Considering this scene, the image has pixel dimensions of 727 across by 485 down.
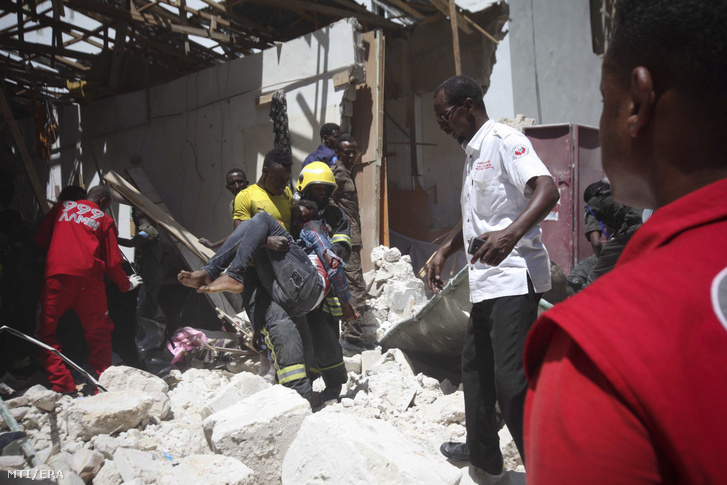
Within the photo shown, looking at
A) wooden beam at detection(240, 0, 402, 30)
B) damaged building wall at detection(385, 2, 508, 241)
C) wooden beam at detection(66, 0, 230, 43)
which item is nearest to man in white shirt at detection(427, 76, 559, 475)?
wooden beam at detection(240, 0, 402, 30)

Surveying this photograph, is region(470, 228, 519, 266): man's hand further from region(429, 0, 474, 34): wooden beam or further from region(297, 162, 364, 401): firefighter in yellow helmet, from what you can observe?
region(429, 0, 474, 34): wooden beam

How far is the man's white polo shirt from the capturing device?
225 centimetres

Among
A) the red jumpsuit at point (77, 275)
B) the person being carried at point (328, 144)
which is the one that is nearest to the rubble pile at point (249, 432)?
the red jumpsuit at point (77, 275)

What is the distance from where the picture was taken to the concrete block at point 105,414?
3.13 m

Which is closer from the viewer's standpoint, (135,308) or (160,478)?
(160,478)

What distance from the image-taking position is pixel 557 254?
7.23 metres

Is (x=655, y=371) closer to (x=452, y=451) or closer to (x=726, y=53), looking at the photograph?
(x=726, y=53)

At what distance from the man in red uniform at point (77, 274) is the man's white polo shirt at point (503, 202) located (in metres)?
3.31

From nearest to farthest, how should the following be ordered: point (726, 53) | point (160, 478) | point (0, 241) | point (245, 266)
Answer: point (726, 53) → point (160, 478) → point (245, 266) → point (0, 241)

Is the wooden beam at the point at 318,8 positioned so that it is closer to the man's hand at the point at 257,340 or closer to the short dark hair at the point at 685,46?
the man's hand at the point at 257,340

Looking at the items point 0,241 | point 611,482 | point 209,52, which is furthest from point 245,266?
point 209,52

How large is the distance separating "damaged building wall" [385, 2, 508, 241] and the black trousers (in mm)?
6716

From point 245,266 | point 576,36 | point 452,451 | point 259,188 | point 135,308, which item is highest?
point 576,36

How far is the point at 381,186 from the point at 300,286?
3.70 metres
